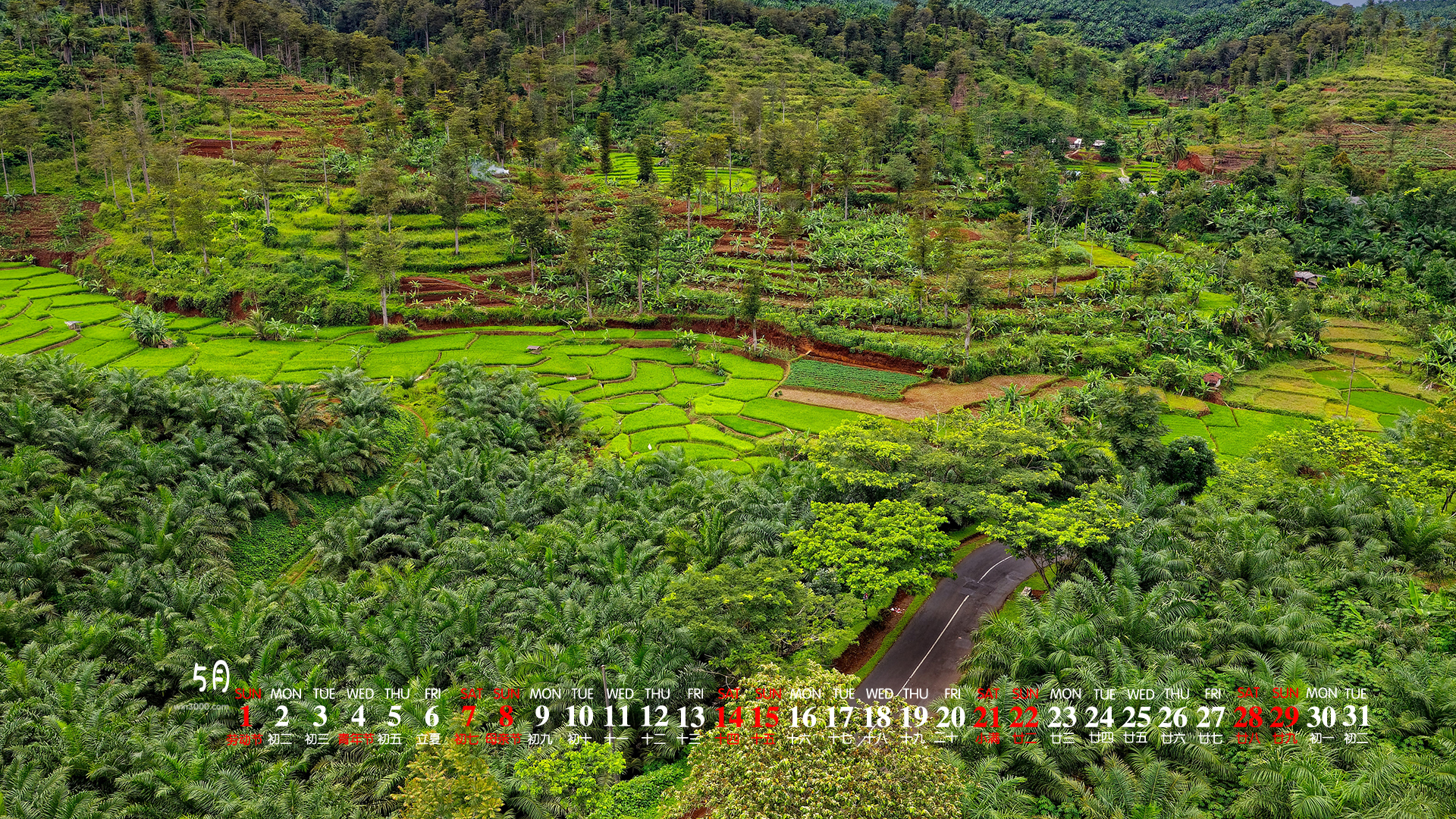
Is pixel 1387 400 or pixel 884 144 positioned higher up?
pixel 884 144

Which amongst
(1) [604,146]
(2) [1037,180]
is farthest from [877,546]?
(1) [604,146]

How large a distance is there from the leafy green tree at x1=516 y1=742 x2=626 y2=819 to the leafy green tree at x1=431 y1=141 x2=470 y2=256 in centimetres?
5632

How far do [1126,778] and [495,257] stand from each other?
208 ft

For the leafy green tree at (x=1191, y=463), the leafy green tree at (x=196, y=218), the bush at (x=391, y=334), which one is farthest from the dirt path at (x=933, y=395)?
the leafy green tree at (x=196, y=218)

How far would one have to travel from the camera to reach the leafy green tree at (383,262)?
56.5 meters

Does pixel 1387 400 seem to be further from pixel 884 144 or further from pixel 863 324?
pixel 884 144

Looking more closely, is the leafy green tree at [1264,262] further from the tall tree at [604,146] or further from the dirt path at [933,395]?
the tall tree at [604,146]

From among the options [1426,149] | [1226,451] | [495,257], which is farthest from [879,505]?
[1426,149]

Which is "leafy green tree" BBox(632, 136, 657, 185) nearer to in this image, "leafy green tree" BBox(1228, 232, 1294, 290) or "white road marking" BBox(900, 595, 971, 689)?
"leafy green tree" BBox(1228, 232, 1294, 290)

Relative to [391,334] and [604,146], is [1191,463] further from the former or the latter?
[604,146]

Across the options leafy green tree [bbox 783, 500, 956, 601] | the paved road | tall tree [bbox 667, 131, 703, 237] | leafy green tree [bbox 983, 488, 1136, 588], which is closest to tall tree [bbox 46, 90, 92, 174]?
tall tree [bbox 667, 131, 703, 237]

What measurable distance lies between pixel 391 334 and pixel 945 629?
4406cm

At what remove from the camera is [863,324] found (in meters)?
59.0

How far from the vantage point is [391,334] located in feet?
186
